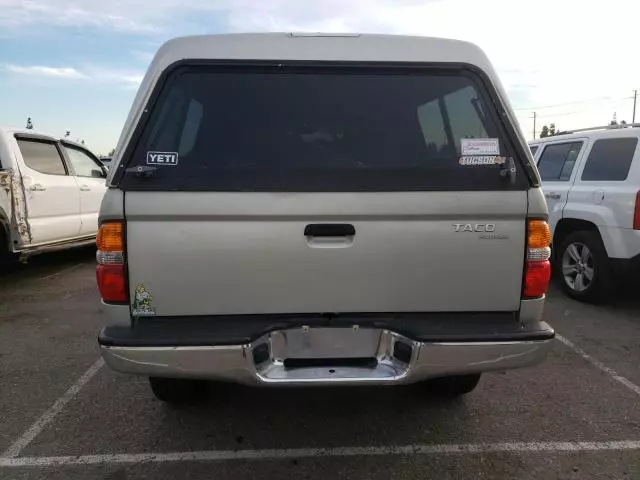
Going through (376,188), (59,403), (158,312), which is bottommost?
(59,403)

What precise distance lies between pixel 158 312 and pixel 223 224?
51 centimetres

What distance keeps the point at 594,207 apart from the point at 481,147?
368 centimetres

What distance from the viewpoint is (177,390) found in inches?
129

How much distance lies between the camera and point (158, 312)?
2.49 meters

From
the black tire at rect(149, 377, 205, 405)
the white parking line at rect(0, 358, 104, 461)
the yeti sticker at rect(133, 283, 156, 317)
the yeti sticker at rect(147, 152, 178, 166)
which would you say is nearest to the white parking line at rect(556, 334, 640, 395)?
the black tire at rect(149, 377, 205, 405)

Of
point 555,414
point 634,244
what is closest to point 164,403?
point 555,414

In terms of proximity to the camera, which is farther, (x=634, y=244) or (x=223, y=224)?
(x=634, y=244)

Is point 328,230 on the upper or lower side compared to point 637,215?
upper

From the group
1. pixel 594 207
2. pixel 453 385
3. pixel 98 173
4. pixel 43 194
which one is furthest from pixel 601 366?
pixel 98 173

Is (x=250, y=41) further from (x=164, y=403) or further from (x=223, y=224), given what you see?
(x=164, y=403)

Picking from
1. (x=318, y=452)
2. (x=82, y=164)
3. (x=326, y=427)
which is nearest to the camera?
(x=318, y=452)

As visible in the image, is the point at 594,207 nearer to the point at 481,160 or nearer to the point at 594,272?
the point at 594,272

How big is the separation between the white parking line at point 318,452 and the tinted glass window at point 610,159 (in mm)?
3274

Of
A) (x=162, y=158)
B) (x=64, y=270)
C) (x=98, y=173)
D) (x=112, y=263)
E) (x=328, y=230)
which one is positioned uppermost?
(x=162, y=158)
